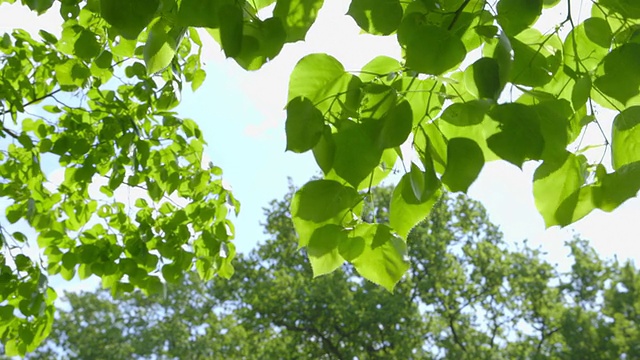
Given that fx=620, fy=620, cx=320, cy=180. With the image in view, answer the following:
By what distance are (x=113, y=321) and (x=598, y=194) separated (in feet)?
82.6

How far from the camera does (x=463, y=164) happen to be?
866 mm

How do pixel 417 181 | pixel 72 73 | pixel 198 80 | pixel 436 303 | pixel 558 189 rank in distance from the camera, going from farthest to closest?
pixel 436 303 < pixel 198 80 < pixel 72 73 < pixel 558 189 < pixel 417 181

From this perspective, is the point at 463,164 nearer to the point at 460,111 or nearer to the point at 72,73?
the point at 460,111

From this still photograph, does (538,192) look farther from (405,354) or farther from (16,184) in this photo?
(405,354)

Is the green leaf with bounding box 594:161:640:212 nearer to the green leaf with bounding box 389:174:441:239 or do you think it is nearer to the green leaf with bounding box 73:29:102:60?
the green leaf with bounding box 389:174:441:239

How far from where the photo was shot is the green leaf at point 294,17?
0.91 meters

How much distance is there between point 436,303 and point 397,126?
18.0 m

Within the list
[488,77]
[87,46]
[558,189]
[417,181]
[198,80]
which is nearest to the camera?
[488,77]

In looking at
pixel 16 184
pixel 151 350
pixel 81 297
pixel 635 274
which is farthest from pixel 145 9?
pixel 81 297

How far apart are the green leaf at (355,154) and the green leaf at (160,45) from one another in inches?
13.9

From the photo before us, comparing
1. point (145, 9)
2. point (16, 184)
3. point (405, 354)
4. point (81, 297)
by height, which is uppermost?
point (81, 297)

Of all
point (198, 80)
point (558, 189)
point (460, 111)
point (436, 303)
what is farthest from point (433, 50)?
point (436, 303)

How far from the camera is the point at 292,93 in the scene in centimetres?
93

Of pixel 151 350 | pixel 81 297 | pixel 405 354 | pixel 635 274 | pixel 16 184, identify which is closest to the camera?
pixel 16 184
